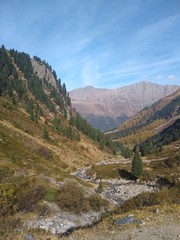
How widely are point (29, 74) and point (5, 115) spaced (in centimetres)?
10249

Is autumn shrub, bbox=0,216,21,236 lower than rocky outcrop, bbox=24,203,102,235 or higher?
higher

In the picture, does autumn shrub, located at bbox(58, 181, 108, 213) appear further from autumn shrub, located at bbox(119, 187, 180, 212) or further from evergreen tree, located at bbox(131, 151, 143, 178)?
evergreen tree, located at bbox(131, 151, 143, 178)

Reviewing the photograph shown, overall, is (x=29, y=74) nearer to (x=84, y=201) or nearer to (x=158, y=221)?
(x=84, y=201)

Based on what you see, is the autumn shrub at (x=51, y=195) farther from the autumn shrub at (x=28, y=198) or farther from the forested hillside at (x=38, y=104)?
the forested hillside at (x=38, y=104)

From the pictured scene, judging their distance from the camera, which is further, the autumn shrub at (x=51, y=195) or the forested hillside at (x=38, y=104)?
the forested hillside at (x=38, y=104)

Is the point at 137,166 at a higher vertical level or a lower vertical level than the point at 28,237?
lower

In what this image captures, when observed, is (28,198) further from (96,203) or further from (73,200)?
(96,203)

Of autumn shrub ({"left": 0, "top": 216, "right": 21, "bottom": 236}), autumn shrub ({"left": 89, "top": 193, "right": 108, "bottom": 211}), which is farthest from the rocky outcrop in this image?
autumn shrub ({"left": 0, "top": 216, "right": 21, "bottom": 236})

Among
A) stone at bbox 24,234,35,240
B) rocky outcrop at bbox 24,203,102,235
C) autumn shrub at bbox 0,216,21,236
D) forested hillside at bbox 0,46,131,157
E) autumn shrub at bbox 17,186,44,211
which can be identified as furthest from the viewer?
forested hillside at bbox 0,46,131,157

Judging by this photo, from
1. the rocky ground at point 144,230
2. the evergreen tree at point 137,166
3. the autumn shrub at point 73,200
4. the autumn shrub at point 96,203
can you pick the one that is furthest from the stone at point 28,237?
the evergreen tree at point 137,166

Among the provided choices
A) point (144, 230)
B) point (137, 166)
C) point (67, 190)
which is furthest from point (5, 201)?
point (137, 166)

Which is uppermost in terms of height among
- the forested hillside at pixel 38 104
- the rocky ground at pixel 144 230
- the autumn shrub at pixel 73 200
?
the forested hillside at pixel 38 104

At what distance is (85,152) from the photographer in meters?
108

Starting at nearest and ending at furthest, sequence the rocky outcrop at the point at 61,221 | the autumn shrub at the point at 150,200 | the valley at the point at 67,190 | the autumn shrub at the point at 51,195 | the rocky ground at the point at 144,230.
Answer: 1. the rocky ground at the point at 144,230
2. the valley at the point at 67,190
3. the autumn shrub at the point at 150,200
4. the rocky outcrop at the point at 61,221
5. the autumn shrub at the point at 51,195
